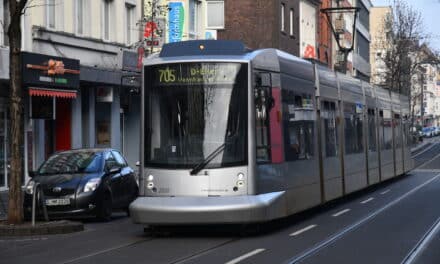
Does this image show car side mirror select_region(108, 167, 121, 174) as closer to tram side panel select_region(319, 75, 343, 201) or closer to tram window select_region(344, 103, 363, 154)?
tram side panel select_region(319, 75, 343, 201)

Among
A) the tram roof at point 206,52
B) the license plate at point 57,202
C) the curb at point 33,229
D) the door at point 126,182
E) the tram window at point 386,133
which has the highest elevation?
the tram roof at point 206,52

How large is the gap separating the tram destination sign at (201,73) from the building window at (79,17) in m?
14.0

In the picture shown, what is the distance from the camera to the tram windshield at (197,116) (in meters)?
13.5

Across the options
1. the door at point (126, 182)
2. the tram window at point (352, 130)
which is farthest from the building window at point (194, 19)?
the door at point (126, 182)

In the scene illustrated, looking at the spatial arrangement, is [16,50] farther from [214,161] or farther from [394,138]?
[394,138]

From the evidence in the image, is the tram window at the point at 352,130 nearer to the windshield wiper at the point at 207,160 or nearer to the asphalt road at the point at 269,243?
the asphalt road at the point at 269,243

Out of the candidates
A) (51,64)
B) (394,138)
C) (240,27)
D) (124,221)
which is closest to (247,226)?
(124,221)

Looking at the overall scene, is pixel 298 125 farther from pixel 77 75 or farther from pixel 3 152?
pixel 3 152

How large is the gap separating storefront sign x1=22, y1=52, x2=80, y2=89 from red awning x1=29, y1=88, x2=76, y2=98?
0.14m

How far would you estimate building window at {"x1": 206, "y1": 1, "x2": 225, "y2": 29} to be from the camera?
48625mm

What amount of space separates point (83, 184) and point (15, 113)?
2.51 metres

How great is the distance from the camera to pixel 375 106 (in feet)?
87.4

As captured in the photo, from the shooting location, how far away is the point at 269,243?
1284 centimetres

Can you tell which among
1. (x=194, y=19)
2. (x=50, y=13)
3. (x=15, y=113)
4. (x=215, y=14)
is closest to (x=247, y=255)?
(x=15, y=113)
